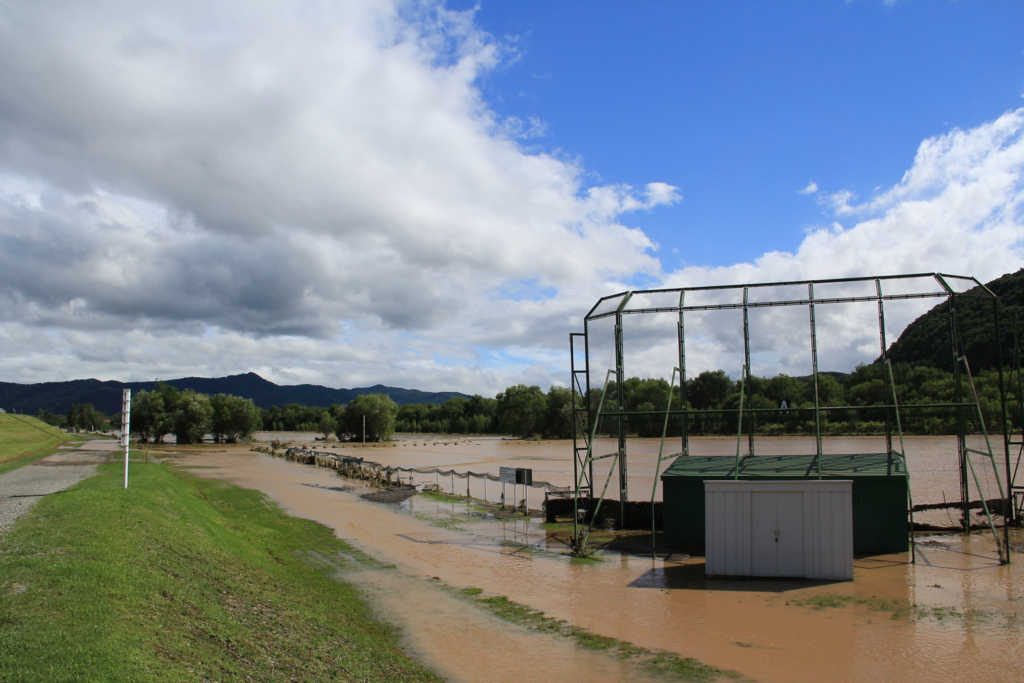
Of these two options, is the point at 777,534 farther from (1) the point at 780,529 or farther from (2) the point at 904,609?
(2) the point at 904,609

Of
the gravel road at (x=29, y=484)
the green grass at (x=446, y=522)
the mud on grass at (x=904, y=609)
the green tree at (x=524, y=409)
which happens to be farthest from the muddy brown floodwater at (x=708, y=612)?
the green tree at (x=524, y=409)

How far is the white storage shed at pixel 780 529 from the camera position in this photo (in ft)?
47.1

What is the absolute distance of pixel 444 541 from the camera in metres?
20.2

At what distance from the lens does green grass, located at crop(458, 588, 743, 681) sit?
914cm

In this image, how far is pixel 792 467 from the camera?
1806cm

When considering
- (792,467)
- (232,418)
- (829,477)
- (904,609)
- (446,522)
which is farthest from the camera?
(232,418)

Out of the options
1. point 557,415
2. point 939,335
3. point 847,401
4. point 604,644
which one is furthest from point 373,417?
point 604,644

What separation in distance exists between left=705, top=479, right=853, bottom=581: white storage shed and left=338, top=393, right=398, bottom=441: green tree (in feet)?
322

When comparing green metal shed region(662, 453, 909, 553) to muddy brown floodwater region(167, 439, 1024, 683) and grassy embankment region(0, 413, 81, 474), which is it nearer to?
muddy brown floodwater region(167, 439, 1024, 683)

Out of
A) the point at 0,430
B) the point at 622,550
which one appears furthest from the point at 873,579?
the point at 0,430

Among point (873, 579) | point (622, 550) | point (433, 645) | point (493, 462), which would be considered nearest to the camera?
point (433, 645)

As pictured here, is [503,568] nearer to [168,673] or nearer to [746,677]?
[746,677]

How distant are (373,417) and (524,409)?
28.0m

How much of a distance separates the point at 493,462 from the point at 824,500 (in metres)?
51.6
